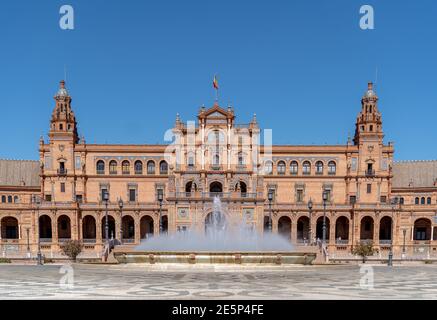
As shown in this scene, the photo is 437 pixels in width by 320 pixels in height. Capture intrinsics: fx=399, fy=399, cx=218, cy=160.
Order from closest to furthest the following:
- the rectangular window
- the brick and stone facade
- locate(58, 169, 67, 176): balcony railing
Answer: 1. the brick and stone facade
2. locate(58, 169, 67, 176): balcony railing
3. the rectangular window

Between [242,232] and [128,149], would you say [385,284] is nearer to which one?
[242,232]

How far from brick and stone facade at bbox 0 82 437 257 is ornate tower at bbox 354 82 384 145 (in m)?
0.17

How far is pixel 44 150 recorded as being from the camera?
67.9 meters

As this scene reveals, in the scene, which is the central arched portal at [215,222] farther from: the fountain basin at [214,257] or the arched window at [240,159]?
the fountain basin at [214,257]

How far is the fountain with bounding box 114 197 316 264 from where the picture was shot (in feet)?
92.7

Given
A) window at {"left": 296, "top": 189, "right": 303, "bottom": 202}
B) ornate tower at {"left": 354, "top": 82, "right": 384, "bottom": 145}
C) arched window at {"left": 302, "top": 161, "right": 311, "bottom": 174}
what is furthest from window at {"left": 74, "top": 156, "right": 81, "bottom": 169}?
ornate tower at {"left": 354, "top": 82, "right": 384, "bottom": 145}

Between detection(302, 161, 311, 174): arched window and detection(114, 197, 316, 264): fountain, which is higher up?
detection(302, 161, 311, 174): arched window

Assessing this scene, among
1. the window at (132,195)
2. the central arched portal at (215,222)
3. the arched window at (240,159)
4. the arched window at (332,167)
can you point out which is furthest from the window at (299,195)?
the window at (132,195)

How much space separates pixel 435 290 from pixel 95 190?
58648mm

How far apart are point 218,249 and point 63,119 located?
141ft

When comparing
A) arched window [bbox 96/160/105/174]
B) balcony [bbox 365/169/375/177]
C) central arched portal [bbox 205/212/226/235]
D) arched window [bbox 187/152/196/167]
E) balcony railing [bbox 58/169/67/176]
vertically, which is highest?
arched window [bbox 187/152/196/167]

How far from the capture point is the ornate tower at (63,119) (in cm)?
6681

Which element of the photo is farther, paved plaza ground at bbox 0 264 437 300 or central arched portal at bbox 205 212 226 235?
central arched portal at bbox 205 212 226 235

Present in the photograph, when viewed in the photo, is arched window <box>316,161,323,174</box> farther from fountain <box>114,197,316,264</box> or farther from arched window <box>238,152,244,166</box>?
fountain <box>114,197,316,264</box>
